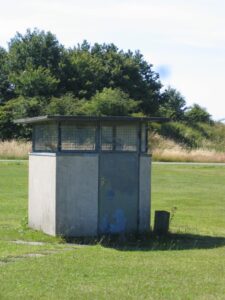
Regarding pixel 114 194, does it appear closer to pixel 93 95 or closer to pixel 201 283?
pixel 201 283

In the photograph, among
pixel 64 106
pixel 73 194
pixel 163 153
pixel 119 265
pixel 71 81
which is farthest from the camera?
pixel 71 81

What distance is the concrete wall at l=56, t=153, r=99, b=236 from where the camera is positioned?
13.6 m

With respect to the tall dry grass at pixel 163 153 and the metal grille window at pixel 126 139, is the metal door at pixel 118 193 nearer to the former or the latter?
the metal grille window at pixel 126 139

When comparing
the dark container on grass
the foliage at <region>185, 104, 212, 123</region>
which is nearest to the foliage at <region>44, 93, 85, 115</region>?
the foliage at <region>185, 104, 212, 123</region>

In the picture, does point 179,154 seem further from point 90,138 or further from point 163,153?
point 90,138

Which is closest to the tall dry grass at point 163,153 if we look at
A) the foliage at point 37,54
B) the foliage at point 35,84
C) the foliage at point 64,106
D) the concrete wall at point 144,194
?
the foliage at point 64,106

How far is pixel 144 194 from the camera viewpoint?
14242 mm

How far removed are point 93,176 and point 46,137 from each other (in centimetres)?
144

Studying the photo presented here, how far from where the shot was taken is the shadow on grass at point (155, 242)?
12.7 m

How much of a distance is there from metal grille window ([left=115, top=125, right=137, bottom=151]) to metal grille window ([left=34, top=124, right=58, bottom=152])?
1.24m

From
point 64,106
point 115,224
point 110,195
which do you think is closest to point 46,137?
point 110,195

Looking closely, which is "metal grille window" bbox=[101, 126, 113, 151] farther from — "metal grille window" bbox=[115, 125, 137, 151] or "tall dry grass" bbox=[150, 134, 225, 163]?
"tall dry grass" bbox=[150, 134, 225, 163]

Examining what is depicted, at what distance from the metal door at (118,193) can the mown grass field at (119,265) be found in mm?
521

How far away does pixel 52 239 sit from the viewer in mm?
13258
